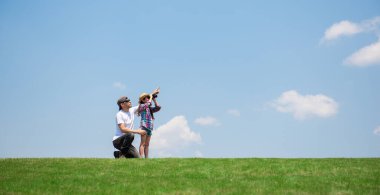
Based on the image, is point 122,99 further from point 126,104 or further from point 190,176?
point 190,176

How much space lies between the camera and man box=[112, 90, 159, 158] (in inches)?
810

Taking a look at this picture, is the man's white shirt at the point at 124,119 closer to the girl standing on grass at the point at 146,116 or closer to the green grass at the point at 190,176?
the girl standing on grass at the point at 146,116

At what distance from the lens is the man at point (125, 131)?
810 inches

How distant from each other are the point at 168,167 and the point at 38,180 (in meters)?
4.54

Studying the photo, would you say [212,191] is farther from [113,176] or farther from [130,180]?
[113,176]

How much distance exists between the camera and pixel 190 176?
52.4 ft

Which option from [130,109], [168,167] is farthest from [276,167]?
[130,109]

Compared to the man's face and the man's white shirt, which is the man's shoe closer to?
the man's white shirt

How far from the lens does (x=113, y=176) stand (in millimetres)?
16078

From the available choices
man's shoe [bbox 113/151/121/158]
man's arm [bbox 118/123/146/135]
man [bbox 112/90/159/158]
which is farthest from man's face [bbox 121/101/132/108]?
man's shoe [bbox 113/151/121/158]

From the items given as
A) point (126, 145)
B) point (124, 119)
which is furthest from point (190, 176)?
point (124, 119)

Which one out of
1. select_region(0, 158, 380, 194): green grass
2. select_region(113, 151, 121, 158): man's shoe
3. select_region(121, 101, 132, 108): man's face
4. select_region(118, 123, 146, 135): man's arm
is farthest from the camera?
select_region(113, 151, 121, 158): man's shoe

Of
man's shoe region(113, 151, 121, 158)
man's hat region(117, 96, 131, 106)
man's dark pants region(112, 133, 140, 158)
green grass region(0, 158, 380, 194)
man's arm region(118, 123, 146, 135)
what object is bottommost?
green grass region(0, 158, 380, 194)

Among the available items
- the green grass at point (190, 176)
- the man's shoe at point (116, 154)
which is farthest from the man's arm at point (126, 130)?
the green grass at point (190, 176)
